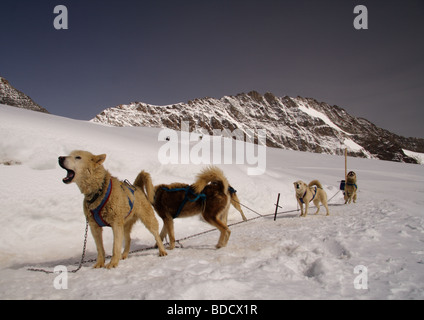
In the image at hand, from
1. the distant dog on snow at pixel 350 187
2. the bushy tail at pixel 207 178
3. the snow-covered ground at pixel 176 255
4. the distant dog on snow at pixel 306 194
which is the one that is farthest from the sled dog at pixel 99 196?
the distant dog on snow at pixel 350 187

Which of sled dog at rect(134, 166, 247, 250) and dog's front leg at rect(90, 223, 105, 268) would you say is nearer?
dog's front leg at rect(90, 223, 105, 268)

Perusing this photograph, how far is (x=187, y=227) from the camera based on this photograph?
7730 mm

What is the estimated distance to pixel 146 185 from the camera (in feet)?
15.4

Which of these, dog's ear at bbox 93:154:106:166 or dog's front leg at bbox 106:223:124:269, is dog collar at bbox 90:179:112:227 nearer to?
dog's front leg at bbox 106:223:124:269

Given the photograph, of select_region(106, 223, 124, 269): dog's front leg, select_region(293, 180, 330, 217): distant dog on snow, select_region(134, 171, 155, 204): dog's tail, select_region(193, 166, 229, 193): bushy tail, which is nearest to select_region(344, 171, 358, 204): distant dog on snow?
select_region(293, 180, 330, 217): distant dog on snow

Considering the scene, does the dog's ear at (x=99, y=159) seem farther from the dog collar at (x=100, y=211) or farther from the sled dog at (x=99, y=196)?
the dog collar at (x=100, y=211)

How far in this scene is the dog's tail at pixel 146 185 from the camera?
4.65 m

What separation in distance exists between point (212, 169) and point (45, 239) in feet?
14.5

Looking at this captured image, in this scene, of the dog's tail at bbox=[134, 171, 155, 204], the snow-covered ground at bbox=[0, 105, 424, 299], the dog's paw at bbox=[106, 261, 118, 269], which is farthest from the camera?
the dog's tail at bbox=[134, 171, 155, 204]

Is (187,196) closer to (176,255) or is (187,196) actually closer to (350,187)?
(176,255)

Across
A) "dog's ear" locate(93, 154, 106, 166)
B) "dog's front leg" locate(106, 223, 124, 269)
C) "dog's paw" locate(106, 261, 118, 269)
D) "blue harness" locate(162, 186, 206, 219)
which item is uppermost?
"dog's ear" locate(93, 154, 106, 166)

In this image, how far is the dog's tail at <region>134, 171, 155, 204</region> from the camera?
15.3ft

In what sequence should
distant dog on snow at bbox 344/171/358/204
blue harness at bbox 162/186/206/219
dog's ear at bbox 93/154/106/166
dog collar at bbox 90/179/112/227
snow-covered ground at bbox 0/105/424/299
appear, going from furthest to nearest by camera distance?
distant dog on snow at bbox 344/171/358/204 < blue harness at bbox 162/186/206/219 < dog's ear at bbox 93/154/106/166 < dog collar at bbox 90/179/112/227 < snow-covered ground at bbox 0/105/424/299
